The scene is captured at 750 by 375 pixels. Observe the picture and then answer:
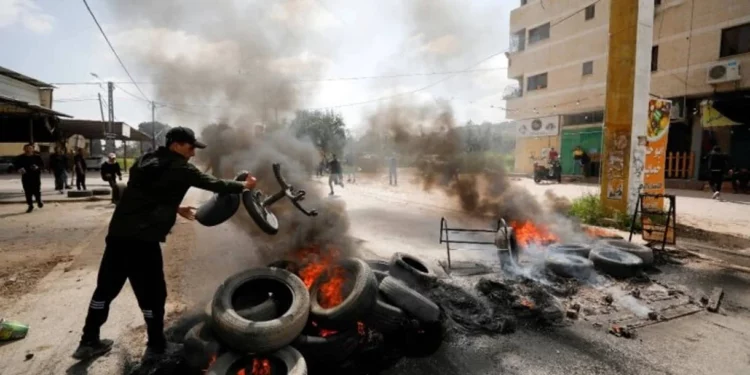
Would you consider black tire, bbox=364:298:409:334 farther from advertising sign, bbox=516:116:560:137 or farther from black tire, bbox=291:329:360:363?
advertising sign, bbox=516:116:560:137

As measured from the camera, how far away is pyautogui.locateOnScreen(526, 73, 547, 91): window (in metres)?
30.2

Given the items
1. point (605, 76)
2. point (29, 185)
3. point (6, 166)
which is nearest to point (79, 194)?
point (29, 185)

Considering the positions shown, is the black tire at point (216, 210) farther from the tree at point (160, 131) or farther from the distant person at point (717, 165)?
the distant person at point (717, 165)

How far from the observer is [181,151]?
138 inches

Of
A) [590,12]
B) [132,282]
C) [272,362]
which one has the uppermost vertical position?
[590,12]

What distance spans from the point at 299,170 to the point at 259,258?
2104mm

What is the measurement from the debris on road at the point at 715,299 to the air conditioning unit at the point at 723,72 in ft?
61.5

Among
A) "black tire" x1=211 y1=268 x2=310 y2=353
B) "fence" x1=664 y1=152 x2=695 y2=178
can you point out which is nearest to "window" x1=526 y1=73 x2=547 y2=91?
"fence" x1=664 y1=152 x2=695 y2=178

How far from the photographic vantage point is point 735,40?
1886 cm

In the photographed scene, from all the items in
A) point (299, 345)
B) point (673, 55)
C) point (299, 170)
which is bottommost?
point (299, 345)

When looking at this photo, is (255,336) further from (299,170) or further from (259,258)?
(299,170)

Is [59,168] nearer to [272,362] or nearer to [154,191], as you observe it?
[154,191]

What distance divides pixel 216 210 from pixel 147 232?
66cm

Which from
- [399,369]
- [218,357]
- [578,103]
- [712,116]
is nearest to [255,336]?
[218,357]
